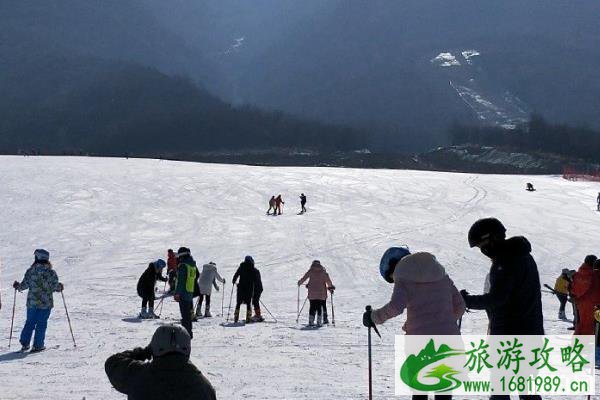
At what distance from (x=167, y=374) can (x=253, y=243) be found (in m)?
19.5

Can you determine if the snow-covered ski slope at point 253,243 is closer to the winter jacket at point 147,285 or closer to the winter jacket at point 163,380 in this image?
the winter jacket at point 147,285

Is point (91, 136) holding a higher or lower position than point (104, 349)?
higher

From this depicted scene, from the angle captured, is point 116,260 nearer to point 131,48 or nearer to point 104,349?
point 104,349

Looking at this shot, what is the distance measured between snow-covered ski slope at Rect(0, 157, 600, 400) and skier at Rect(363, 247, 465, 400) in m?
1.99

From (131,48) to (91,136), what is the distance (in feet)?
159

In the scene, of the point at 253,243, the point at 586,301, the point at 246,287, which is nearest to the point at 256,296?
the point at 246,287

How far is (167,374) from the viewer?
9.64 feet

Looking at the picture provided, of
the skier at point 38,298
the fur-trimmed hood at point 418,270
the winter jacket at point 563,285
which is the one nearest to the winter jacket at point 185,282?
the skier at point 38,298

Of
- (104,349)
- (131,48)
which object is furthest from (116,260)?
(131,48)

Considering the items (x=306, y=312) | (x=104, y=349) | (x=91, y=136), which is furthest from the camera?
(x=91, y=136)

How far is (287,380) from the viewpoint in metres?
6.72

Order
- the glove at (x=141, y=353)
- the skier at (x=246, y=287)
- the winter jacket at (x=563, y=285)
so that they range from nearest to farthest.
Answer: the glove at (x=141, y=353), the skier at (x=246, y=287), the winter jacket at (x=563, y=285)

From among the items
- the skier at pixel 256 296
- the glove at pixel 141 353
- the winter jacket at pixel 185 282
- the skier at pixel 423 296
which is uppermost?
the skier at pixel 423 296

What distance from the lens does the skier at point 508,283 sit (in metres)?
4.32
